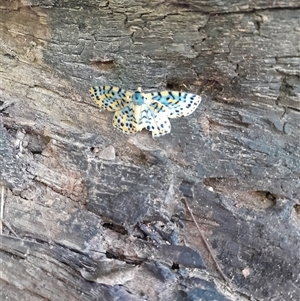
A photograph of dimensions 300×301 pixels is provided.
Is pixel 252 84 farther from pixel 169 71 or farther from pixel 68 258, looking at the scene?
pixel 68 258

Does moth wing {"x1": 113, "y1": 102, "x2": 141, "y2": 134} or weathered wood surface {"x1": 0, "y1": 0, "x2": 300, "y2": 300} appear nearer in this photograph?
weathered wood surface {"x1": 0, "y1": 0, "x2": 300, "y2": 300}

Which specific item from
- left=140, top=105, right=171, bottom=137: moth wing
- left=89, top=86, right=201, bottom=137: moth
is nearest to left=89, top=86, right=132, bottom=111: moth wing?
left=89, top=86, right=201, bottom=137: moth

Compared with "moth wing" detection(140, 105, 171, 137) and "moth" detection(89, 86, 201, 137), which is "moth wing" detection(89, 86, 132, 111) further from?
"moth wing" detection(140, 105, 171, 137)

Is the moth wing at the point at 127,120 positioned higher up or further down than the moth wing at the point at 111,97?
further down

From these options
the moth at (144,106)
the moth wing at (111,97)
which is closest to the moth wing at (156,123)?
the moth at (144,106)

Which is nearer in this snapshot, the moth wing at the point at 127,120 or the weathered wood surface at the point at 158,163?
the weathered wood surface at the point at 158,163

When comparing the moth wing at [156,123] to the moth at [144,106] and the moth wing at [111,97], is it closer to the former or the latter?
the moth at [144,106]

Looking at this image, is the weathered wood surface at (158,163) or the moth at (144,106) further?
the moth at (144,106)
